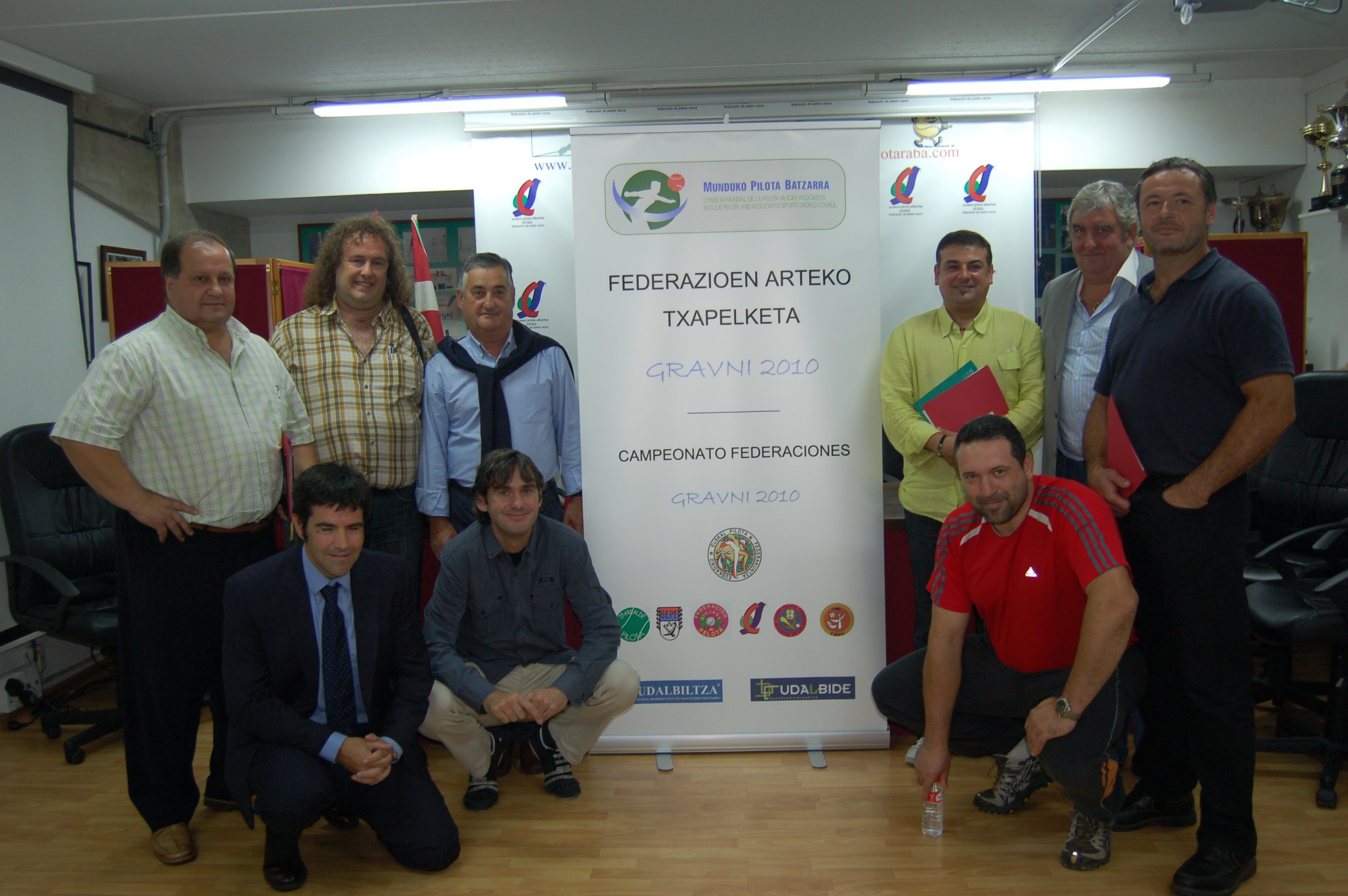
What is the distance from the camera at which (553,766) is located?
2713mm

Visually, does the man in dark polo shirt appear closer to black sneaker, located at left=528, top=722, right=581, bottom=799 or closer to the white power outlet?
black sneaker, located at left=528, top=722, right=581, bottom=799

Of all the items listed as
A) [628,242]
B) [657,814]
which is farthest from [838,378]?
[657,814]

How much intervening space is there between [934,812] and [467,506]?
1.67 metres

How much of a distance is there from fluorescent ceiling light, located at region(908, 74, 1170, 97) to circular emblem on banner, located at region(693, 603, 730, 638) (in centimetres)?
372

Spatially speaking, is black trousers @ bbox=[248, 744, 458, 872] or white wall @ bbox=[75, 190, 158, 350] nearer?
black trousers @ bbox=[248, 744, 458, 872]

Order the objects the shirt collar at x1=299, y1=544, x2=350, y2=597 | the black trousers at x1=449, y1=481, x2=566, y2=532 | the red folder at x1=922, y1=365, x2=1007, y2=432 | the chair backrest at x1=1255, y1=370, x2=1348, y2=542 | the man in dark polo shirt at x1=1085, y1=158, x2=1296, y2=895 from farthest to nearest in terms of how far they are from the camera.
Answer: the chair backrest at x1=1255, y1=370, x2=1348, y2=542 < the black trousers at x1=449, y1=481, x2=566, y2=532 < the red folder at x1=922, y1=365, x2=1007, y2=432 < the shirt collar at x1=299, y1=544, x2=350, y2=597 < the man in dark polo shirt at x1=1085, y1=158, x2=1296, y2=895

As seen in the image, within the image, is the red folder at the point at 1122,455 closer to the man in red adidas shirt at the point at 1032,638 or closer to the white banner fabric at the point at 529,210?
the man in red adidas shirt at the point at 1032,638

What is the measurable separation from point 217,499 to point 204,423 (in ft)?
0.67

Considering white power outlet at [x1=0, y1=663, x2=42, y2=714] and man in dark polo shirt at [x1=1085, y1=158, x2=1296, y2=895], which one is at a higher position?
man in dark polo shirt at [x1=1085, y1=158, x2=1296, y2=895]

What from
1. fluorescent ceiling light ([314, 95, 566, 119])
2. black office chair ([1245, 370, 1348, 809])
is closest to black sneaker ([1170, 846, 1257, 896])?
black office chair ([1245, 370, 1348, 809])

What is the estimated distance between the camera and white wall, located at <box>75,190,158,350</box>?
457 centimetres

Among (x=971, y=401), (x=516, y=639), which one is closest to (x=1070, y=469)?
(x=971, y=401)

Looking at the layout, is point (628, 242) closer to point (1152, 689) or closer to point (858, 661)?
point (858, 661)

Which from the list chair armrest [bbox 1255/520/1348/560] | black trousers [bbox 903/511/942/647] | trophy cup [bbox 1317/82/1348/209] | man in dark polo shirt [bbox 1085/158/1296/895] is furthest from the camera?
trophy cup [bbox 1317/82/1348/209]
